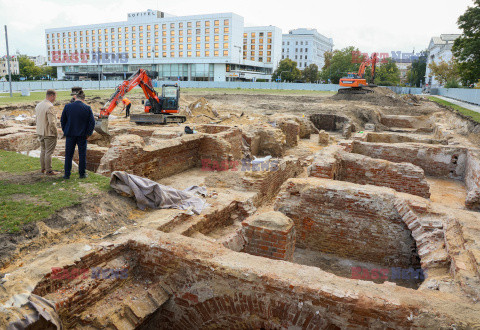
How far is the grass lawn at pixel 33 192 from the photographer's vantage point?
5.29 meters

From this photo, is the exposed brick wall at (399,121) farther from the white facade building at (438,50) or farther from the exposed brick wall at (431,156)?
the white facade building at (438,50)

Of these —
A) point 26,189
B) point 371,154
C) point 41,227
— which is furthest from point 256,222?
point 371,154

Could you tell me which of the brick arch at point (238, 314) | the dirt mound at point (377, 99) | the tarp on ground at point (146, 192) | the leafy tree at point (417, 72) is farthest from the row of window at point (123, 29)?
the brick arch at point (238, 314)

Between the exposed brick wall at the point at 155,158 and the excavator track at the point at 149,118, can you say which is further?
the excavator track at the point at 149,118

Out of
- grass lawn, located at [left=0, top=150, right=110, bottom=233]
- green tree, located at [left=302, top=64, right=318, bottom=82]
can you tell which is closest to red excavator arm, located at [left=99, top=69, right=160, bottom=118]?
grass lawn, located at [left=0, top=150, right=110, bottom=233]

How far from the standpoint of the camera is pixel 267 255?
19.3 ft

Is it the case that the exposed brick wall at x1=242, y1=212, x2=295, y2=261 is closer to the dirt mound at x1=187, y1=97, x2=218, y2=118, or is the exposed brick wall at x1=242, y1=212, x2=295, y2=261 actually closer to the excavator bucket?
the excavator bucket

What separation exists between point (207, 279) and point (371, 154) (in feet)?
30.5

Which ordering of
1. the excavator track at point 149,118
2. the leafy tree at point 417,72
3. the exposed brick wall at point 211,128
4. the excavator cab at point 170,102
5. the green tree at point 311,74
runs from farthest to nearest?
the leafy tree at point 417,72 → the green tree at point 311,74 → the excavator cab at point 170,102 → the excavator track at point 149,118 → the exposed brick wall at point 211,128

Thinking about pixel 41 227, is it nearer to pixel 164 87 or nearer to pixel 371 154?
pixel 371 154

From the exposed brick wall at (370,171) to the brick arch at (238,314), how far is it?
5258mm

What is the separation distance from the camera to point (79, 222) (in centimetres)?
555

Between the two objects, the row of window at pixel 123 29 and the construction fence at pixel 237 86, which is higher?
the row of window at pixel 123 29

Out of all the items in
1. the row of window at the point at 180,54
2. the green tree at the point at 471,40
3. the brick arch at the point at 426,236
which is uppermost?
the row of window at the point at 180,54
